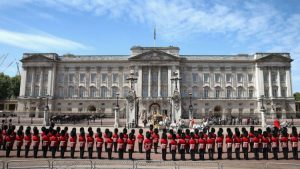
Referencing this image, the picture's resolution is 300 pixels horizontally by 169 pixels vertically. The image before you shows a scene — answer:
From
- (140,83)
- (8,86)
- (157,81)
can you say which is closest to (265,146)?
(140,83)

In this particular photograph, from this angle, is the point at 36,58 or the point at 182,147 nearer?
the point at 182,147

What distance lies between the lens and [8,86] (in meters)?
77.0

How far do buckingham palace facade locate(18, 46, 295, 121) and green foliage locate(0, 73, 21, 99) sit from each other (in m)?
12.2

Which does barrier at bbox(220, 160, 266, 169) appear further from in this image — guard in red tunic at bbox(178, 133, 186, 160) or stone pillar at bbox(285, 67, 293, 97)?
stone pillar at bbox(285, 67, 293, 97)

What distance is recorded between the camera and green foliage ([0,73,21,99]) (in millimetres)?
74144

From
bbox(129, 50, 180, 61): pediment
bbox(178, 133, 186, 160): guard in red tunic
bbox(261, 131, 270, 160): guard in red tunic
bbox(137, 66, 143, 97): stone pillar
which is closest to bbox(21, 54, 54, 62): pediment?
bbox(129, 50, 180, 61): pediment

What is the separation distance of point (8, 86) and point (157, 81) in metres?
46.5

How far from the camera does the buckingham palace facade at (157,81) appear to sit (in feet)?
212

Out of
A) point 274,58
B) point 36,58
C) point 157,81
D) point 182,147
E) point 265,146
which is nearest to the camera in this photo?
point 182,147

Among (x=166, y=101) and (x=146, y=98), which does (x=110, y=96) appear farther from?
(x=166, y=101)

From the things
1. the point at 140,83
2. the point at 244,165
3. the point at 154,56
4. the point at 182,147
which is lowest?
the point at 244,165

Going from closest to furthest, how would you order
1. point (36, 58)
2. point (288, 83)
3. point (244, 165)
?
1. point (244, 165)
2. point (288, 83)
3. point (36, 58)

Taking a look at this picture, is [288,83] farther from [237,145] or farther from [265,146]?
[237,145]

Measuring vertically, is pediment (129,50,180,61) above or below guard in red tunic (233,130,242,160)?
Result: above
